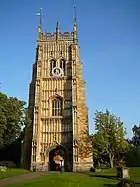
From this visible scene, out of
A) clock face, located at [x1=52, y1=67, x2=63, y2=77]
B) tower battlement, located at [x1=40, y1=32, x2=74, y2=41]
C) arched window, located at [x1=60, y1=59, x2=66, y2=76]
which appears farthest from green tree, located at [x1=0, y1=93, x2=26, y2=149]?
tower battlement, located at [x1=40, y1=32, x2=74, y2=41]

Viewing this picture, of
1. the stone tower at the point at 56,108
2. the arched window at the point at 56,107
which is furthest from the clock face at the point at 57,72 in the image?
the arched window at the point at 56,107

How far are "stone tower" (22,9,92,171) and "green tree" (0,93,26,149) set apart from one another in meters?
10.2

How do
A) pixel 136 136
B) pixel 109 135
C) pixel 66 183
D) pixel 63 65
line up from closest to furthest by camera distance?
1. pixel 66 183
2. pixel 109 135
3. pixel 63 65
4. pixel 136 136

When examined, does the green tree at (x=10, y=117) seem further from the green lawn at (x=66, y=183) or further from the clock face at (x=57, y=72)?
the clock face at (x=57, y=72)

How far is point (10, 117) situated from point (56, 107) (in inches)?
688

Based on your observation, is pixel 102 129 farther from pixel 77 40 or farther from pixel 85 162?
pixel 77 40

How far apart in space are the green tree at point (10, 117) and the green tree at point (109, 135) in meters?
14.2

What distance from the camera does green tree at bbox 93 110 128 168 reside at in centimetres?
4662

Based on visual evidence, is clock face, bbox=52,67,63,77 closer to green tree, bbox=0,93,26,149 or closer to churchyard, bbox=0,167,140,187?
green tree, bbox=0,93,26,149

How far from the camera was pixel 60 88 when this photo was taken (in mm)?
56438

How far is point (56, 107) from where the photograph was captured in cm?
5503

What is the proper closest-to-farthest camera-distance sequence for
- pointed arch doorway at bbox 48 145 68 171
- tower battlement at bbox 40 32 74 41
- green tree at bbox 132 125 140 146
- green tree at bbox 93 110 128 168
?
green tree at bbox 93 110 128 168
pointed arch doorway at bbox 48 145 68 171
tower battlement at bbox 40 32 74 41
green tree at bbox 132 125 140 146

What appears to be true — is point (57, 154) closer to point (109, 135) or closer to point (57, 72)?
point (109, 135)

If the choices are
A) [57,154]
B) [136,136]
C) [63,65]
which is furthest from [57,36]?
[136,136]
